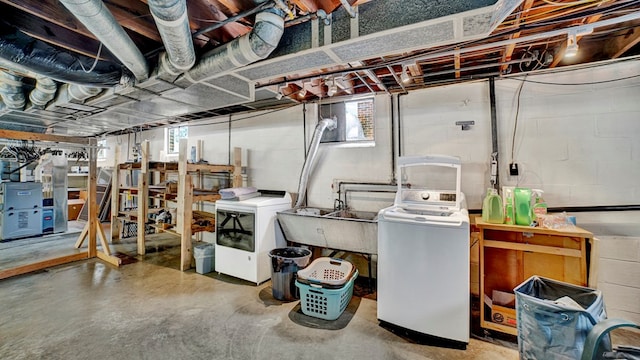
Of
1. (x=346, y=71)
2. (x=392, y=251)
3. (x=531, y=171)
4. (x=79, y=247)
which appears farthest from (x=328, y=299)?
(x=79, y=247)

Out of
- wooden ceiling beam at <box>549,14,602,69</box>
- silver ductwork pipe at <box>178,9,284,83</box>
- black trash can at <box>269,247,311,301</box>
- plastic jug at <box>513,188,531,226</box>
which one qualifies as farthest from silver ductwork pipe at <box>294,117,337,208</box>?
wooden ceiling beam at <box>549,14,602,69</box>

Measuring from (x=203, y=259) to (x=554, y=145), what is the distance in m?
4.39

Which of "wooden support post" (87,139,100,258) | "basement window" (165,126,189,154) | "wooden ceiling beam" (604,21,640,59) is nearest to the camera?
"wooden ceiling beam" (604,21,640,59)

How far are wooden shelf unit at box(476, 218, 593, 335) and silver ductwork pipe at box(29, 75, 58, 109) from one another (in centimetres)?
474

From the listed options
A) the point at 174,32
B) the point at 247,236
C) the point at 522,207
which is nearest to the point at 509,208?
the point at 522,207

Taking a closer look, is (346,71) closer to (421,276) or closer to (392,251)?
(392,251)

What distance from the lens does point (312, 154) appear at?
365cm

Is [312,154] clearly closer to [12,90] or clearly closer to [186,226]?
[186,226]

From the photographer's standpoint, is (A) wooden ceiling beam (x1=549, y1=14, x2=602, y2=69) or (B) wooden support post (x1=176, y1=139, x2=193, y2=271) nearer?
(A) wooden ceiling beam (x1=549, y1=14, x2=602, y2=69)

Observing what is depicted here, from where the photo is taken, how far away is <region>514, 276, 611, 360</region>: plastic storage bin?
4.99ft

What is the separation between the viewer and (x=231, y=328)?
2.42 metres

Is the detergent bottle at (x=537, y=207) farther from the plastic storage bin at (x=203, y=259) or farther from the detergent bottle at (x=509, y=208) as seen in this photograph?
the plastic storage bin at (x=203, y=259)

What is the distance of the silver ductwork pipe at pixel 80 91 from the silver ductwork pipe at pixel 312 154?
2.52m

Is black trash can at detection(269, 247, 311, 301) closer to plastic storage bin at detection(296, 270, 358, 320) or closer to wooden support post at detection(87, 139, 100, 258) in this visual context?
plastic storage bin at detection(296, 270, 358, 320)
